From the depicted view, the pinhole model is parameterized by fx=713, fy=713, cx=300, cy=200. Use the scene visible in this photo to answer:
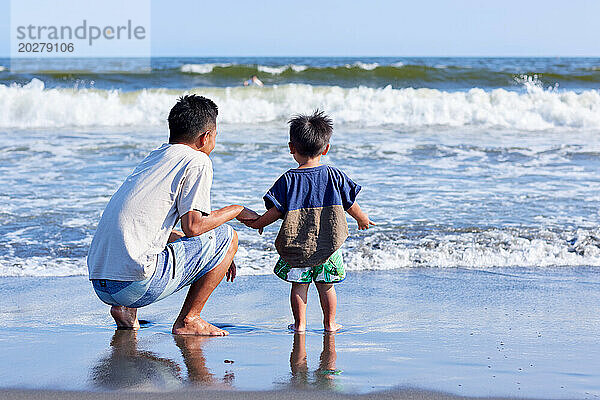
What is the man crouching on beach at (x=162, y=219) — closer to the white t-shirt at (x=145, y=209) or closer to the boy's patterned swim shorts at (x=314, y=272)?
the white t-shirt at (x=145, y=209)

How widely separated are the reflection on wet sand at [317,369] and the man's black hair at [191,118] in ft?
3.49

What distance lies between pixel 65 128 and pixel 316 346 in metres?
11.9

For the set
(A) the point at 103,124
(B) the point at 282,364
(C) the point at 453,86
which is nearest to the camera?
(B) the point at 282,364

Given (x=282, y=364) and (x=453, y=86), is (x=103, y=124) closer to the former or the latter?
(x=453, y=86)

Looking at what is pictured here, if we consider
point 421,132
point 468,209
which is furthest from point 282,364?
point 421,132

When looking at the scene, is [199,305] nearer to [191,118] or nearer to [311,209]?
[311,209]

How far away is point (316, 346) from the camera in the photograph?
10.6 ft

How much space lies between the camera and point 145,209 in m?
A: 3.12

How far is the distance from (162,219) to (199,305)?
0.56 m

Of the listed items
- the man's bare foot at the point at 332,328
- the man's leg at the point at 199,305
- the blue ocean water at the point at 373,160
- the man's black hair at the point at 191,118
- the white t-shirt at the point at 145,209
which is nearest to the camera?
the white t-shirt at the point at 145,209

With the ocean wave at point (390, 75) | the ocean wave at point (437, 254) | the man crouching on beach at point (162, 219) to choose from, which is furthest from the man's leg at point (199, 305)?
the ocean wave at point (390, 75)

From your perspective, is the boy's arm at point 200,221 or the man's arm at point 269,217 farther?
the man's arm at point 269,217

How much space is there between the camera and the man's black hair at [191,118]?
3.23 metres

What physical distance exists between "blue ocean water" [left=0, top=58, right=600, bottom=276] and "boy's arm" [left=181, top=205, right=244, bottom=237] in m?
1.88
